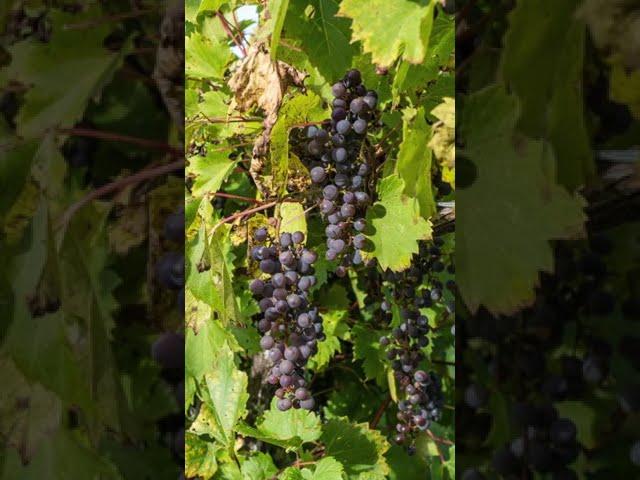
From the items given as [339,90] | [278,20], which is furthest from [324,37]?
[278,20]

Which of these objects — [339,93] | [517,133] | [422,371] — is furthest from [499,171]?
[422,371]

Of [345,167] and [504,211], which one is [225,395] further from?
[504,211]

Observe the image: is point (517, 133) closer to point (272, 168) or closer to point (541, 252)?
point (541, 252)

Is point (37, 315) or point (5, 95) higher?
point (5, 95)

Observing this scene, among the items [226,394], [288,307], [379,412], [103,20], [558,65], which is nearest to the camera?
[558,65]

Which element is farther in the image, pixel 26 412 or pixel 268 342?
pixel 268 342

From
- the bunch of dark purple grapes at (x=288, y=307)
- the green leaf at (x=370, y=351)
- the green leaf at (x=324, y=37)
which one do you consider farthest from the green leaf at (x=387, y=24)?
the green leaf at (x=370, y=351)
